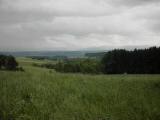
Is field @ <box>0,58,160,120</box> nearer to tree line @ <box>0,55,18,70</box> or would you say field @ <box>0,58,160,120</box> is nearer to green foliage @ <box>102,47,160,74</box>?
green foliage @ <box>102,47,160,74</box>

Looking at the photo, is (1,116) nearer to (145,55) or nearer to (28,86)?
(28,86)

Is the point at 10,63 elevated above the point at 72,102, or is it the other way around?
the point at 72,102

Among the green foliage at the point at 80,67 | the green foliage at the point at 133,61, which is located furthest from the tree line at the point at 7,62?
the green foliage at the point at 133,61

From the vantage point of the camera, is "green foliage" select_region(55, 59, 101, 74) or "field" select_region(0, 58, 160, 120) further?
"green foliage" select_region(55, 59, 101, 74)

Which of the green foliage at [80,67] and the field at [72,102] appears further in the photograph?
the green foliage at [80,67]

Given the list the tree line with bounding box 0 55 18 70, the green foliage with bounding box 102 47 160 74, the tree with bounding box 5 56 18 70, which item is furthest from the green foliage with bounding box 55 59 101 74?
the tree line with bounding box 0 55 18 70

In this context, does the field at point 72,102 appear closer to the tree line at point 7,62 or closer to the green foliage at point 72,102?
the green foliage at point 72,102

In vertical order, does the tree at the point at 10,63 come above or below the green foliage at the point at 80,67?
above

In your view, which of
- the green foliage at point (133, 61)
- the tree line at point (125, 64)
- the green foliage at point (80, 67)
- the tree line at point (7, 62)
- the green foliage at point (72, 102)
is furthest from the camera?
the green foliage at point (80, 67)

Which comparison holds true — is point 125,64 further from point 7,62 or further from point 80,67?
point 7,62

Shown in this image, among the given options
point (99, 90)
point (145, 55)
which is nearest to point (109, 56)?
point (145, 55)

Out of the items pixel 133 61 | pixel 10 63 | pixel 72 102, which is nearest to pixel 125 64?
pixel 133 61

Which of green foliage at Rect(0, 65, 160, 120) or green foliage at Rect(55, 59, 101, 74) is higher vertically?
green foliage at Rect(0, 65, 160, 120)

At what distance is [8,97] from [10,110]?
1.24m
